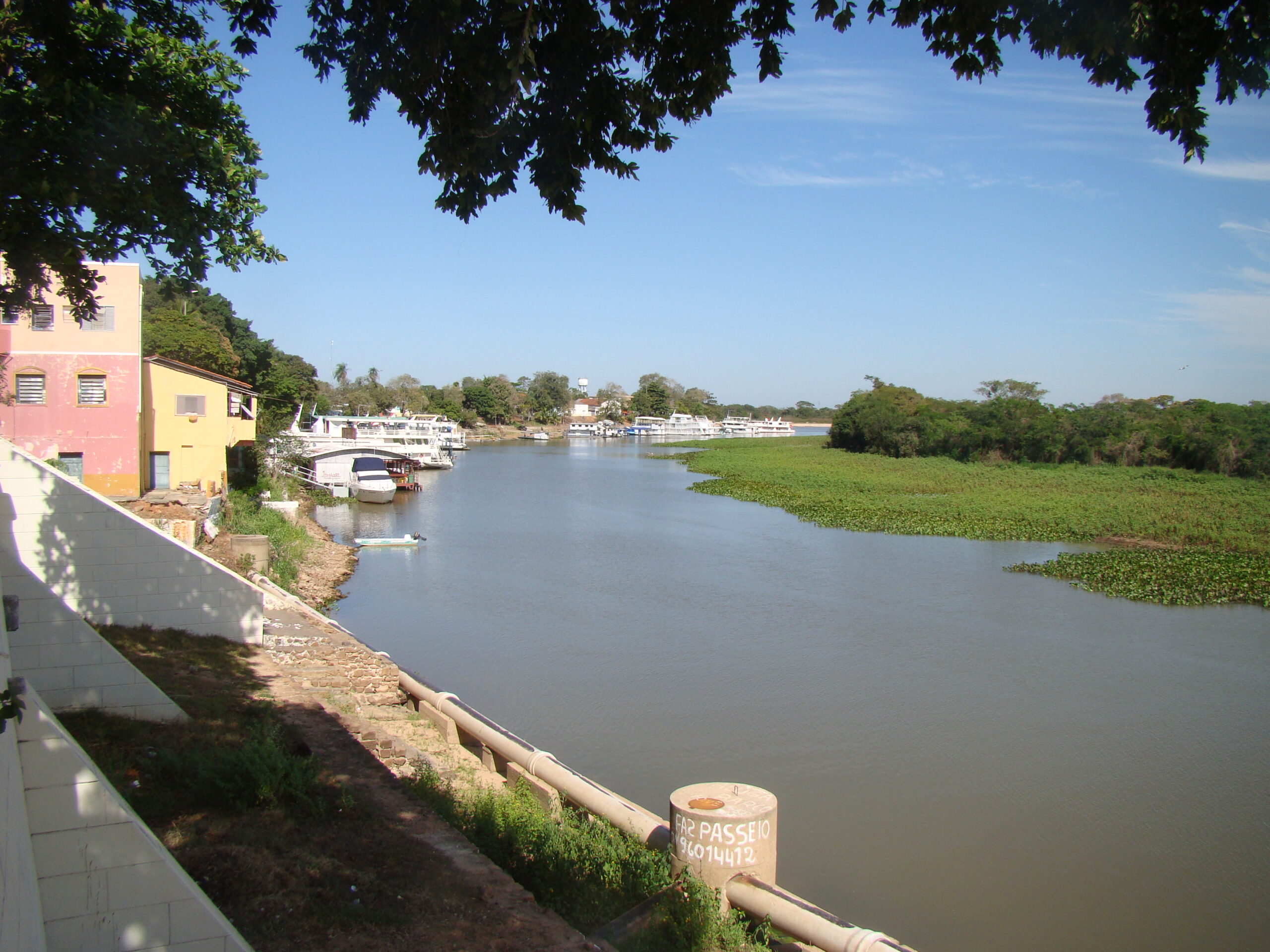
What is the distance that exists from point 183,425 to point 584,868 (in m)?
20.2

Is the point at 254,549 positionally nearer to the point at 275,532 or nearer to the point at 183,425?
the point at 275,532

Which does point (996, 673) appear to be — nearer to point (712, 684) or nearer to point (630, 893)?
point (712, 684)

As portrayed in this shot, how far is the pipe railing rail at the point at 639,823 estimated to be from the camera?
17.5ft

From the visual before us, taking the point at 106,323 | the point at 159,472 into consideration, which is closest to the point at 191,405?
the point at 159,472

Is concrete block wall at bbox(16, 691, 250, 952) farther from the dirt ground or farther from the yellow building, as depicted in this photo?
the yellow building

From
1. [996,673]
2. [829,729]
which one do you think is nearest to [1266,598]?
[996,673]

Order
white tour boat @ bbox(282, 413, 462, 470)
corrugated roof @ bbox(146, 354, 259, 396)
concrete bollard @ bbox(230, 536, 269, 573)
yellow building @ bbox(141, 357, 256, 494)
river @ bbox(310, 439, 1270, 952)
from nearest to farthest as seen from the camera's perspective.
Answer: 1. river @ bbox(310, 439, 1270, 952)
2. concrete bollard @ bbox(230, 536, 269, 573)
3. yellow building @ bbox(141, 357, 256, 494)
4. corrugated roof @ bbox(146, 354, 259, 396)
5. white tour boat @ bbox(282, 413, 462, 470)

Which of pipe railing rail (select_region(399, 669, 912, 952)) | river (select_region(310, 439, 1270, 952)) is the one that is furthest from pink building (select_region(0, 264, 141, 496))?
pipe railing rail (select_region(399, 669, 912, 952))

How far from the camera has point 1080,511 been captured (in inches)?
1325

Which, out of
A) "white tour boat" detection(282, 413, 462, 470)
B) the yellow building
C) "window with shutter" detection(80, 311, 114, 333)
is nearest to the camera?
"window with shutter" detection(80, 311, 114, 333)

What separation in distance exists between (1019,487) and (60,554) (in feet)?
135

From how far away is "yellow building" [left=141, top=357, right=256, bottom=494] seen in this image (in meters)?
22.2

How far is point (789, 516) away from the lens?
36719 millimetres

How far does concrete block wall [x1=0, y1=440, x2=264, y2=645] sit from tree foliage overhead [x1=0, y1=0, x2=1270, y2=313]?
122 inches
